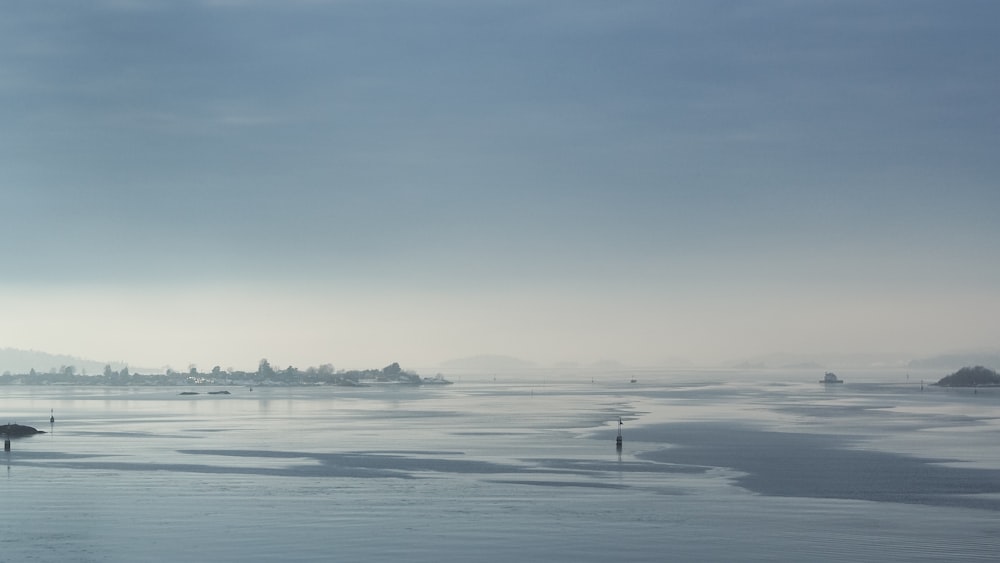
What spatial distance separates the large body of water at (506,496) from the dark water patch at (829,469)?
21 centimetres

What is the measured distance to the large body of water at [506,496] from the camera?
40.4 meters

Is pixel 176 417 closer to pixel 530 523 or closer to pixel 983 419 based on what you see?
pixel 983 419

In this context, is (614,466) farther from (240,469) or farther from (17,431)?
(17,431)

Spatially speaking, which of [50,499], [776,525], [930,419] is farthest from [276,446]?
[930,419]

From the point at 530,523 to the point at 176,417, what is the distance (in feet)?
363

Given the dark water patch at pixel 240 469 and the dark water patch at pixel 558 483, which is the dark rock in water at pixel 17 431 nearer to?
the dark water patch at pixel 240 469

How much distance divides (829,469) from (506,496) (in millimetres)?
24040

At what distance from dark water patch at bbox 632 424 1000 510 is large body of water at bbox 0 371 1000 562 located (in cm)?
21

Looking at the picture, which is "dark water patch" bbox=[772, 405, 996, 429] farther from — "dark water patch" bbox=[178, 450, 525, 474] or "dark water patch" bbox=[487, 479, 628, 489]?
"dark water patch" bbox=[487, 479, 628, 489]

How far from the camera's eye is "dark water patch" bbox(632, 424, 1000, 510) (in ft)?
182

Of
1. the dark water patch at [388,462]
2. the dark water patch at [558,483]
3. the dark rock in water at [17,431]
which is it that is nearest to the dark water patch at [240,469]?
the dark water patch at [388,462]

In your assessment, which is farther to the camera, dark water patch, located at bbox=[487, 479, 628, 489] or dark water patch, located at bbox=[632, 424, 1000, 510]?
dark water patch, located at bbox=[487, 479, 628, 489]

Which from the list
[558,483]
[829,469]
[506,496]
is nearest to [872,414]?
[829,469]

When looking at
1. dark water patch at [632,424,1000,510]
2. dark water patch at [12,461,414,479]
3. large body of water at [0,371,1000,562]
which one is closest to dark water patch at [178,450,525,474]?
large body of water at [0,371,1000,562]
